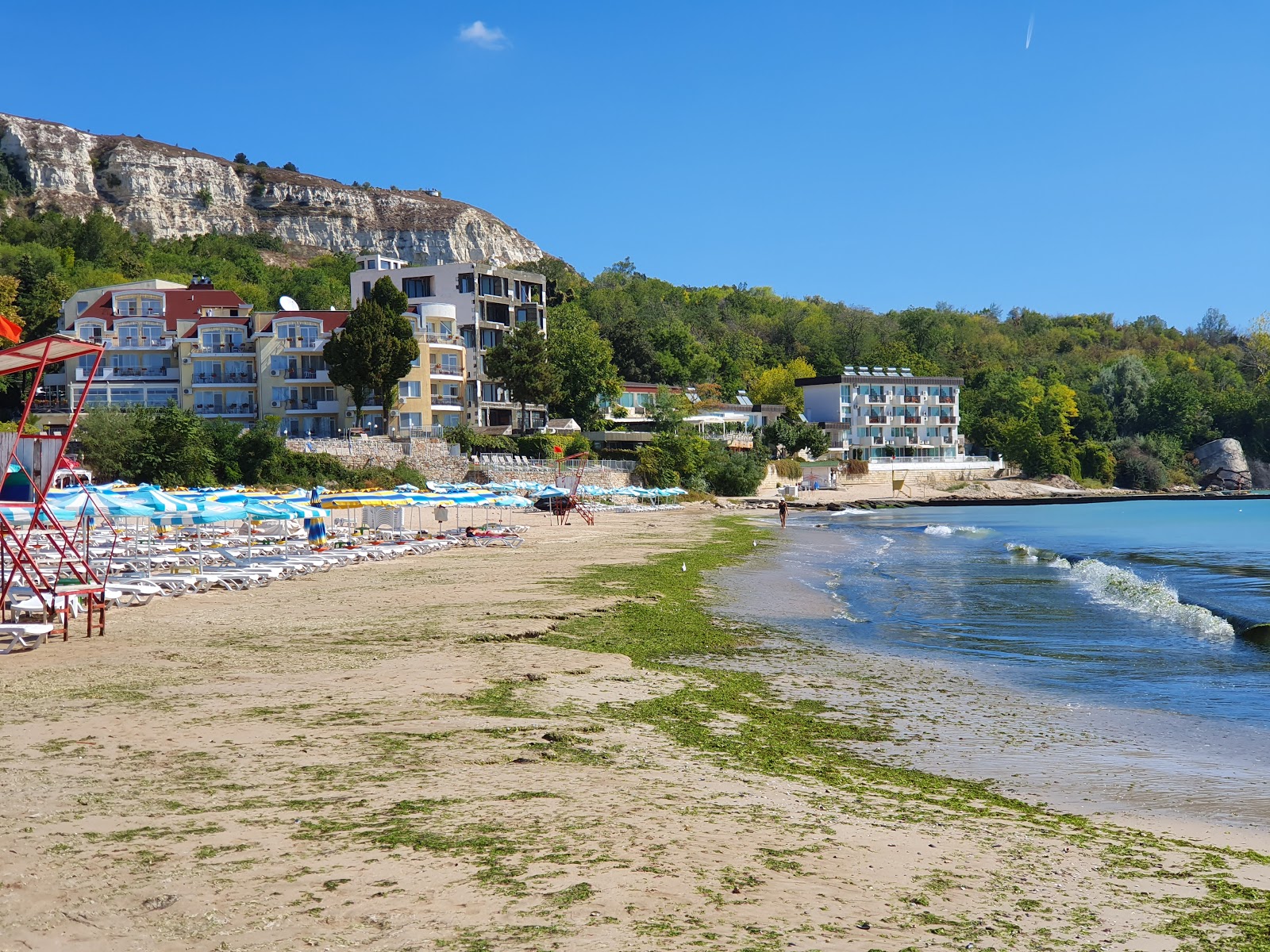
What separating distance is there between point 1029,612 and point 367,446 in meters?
48.3

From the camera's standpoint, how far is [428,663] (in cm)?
1405

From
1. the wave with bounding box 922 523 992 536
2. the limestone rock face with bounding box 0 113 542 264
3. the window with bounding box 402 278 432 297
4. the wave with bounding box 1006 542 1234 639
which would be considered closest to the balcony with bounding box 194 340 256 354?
the window with bounding box 402 278 432 297

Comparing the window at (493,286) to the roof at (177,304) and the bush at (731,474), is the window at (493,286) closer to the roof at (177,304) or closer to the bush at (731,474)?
the roof at (177,304)

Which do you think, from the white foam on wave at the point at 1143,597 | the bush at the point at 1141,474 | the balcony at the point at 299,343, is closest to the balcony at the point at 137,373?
the balcony at the point at 299,343

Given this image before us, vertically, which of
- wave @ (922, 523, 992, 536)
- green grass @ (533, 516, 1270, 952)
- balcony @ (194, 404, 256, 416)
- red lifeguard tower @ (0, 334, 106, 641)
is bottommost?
wave @ (922, 523, 992, 536)

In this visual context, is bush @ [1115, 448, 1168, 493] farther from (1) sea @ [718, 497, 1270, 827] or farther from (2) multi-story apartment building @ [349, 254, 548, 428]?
(1) sea @ [718, 497, 1270, 827]

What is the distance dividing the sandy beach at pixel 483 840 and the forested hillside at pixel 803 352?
239 feet

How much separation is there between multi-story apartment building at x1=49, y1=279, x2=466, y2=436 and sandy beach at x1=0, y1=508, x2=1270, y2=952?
59.5 metres

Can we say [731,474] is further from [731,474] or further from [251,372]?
[251,372]

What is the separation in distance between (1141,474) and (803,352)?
142ft

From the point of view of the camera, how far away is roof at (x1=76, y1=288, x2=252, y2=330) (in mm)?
76250

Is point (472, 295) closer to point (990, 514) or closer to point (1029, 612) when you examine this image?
point (990, 514)

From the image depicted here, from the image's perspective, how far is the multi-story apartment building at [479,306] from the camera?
259 feet

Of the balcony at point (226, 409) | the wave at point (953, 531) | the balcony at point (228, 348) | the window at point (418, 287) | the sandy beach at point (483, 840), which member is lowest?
the wave at point (953, 531)
